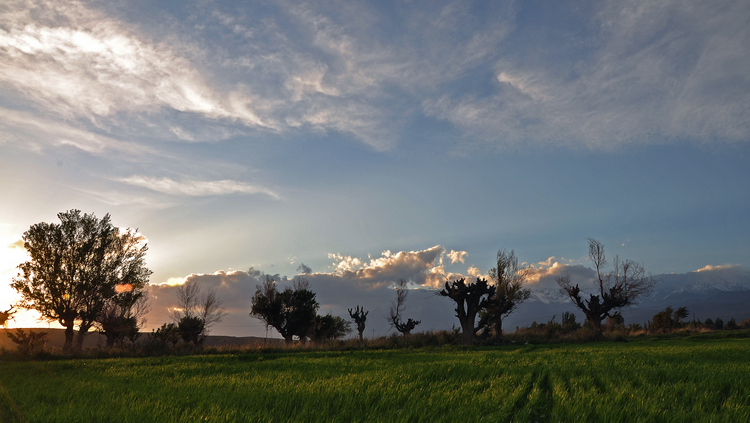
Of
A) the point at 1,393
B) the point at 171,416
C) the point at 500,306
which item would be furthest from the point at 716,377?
the point at 500,306

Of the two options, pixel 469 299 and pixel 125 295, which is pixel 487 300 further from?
pixel 125 295

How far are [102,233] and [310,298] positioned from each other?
Answer: 3222 centimetres

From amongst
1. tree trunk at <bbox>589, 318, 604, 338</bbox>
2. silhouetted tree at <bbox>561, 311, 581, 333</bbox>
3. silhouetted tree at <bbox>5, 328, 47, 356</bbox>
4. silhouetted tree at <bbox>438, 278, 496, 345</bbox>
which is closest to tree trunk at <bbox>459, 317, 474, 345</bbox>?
silhouetted tree at <bbox>438, 278, 496, 345</bbox>

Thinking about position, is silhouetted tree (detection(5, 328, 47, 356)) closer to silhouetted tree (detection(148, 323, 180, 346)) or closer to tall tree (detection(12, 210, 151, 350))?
tall tree (detection(12, 210, 151, 350))

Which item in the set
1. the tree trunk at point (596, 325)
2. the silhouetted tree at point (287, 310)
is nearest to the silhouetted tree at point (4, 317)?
the silhouetted tree at point (287, 310)

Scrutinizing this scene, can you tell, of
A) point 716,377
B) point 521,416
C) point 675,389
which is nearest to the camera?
point 521,416

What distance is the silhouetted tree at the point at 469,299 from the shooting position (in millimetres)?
46406

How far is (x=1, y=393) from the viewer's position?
9023mm

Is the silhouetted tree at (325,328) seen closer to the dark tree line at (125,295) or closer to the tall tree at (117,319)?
the dark tree line at (125,295)

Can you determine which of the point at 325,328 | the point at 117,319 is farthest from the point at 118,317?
the point at 325,328

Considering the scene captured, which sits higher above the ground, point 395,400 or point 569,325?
point 395,400

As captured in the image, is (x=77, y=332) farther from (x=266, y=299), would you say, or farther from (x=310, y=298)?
(x=310, y=298)

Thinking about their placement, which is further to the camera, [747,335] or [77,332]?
[747,335]

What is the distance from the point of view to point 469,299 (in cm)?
4681
